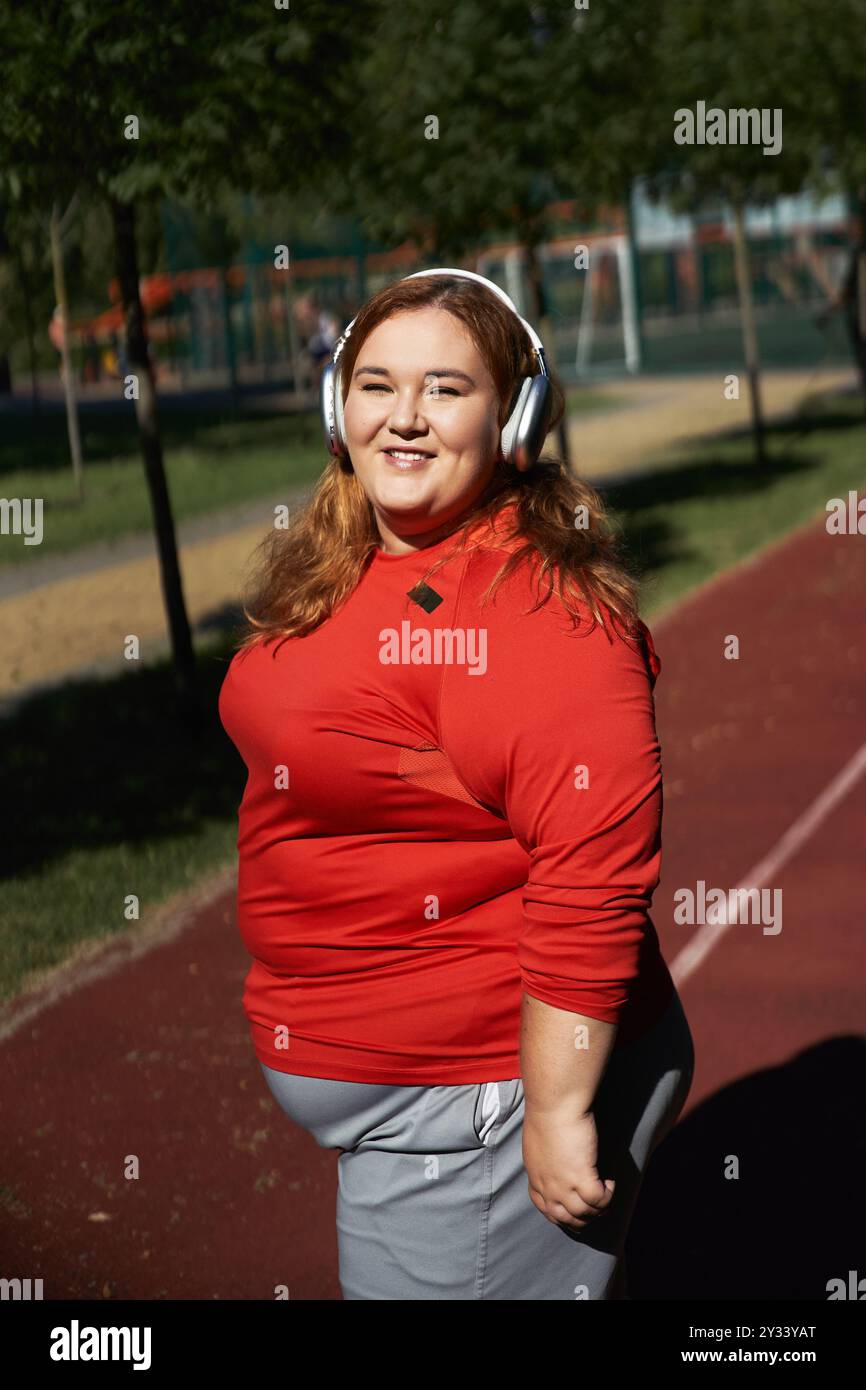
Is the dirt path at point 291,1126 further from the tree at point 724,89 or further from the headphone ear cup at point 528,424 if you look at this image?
the tree at point 724,89

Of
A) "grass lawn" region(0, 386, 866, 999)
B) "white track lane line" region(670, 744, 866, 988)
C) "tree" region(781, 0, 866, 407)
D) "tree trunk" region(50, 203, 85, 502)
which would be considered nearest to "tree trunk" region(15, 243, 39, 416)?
"tree trunk" region(50, 203, 85, 502)

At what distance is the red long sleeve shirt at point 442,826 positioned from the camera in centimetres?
208

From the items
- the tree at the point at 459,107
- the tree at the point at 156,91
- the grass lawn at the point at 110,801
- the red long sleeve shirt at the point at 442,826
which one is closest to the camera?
the red long sleeve shirt at the point at 442,826

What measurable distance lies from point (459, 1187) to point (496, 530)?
0.91 meters

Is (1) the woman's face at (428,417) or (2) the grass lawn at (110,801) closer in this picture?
(1) the woman's face at (428,417)

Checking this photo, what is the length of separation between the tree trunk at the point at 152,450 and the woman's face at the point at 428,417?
686cm

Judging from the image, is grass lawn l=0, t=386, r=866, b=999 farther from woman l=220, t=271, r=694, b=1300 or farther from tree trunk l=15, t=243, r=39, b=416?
tree trunk l=15, t=243, r=39, b=416

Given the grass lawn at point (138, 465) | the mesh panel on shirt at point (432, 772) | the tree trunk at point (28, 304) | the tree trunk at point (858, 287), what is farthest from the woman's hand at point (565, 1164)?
the tree trunk at point (858, 287)

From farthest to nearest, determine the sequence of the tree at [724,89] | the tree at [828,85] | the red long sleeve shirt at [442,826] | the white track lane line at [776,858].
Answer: the tree at [828,85] → the tree at [724,89] → the white track lane line at [776,858] → the red long sleeve shirt at [442,826]

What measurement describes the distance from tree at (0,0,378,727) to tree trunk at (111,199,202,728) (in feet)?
0.93

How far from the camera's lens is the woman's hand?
7.00 feet

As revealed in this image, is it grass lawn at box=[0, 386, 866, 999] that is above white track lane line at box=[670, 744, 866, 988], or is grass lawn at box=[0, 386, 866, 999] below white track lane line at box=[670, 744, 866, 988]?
above

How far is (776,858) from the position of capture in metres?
7.38

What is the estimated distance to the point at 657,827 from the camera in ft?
7.02
